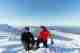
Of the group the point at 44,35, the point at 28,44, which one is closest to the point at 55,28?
the point at 44,35

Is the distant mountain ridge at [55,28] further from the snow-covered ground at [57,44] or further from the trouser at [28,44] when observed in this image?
the trouser at [28,44]

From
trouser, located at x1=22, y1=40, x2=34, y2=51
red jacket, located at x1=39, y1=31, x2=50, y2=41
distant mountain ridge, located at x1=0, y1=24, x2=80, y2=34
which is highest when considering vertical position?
distant mountain ridge, located at x1=0, y1=24, x2=80, y2=34

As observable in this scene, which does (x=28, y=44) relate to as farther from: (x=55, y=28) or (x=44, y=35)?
(x=55, y=28)

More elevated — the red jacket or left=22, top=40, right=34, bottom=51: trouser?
the red jacket

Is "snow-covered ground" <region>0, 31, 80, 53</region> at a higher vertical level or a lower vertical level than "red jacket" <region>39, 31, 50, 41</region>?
lower

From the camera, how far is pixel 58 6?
1.30m

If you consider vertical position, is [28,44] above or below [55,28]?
below

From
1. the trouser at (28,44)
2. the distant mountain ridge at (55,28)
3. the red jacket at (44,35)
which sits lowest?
the trouser at (28,44)

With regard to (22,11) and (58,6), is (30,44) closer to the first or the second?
(22,11)

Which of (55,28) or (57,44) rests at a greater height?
(55,28)

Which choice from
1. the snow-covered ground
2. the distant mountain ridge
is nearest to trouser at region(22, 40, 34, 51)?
the snow-covered ground

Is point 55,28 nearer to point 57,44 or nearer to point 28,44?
point 57,44

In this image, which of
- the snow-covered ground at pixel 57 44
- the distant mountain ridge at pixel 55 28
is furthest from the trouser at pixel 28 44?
the distant mountain ridge at pixel 55 28

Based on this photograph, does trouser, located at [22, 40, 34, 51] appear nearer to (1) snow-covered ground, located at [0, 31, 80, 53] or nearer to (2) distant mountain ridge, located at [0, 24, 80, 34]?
(1) snow-covered ground, located at [0, 31, 80, 53]
